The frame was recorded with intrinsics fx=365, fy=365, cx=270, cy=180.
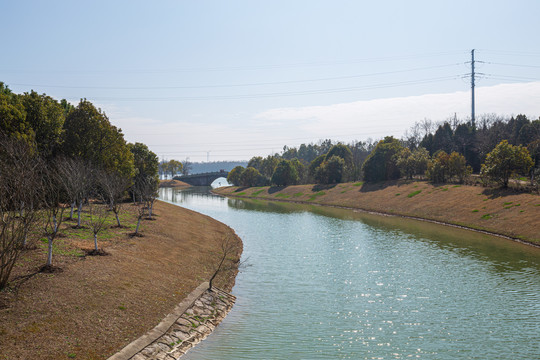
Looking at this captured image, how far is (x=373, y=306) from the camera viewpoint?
90.9 feet

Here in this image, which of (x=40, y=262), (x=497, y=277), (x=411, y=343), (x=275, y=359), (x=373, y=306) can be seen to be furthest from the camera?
(x=497, y=277)

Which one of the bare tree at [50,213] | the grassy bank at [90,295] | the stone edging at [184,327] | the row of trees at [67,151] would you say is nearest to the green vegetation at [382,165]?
the row of trees at [67,151]

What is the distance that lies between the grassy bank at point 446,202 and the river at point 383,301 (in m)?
6.95

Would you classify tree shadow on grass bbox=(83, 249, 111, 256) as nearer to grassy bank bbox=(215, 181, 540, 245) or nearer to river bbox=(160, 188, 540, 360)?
river bbox=(160, 188, 540, 360)

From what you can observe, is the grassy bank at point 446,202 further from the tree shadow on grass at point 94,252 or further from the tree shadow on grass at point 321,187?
the tree shadow on grass at point 94,252

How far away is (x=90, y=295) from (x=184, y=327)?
20.3ft

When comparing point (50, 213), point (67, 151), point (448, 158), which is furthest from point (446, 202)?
point (50, 213)

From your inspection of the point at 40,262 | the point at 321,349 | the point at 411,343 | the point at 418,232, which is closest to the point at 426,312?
the point at 411,343

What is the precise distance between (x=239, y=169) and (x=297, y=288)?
15278cm

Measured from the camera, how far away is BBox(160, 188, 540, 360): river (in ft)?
70.1

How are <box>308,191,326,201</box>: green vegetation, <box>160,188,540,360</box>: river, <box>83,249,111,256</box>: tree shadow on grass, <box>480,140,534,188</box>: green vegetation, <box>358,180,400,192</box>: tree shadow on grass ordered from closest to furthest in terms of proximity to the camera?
<box>160,188,540,360</box>: river < <box>83,249,111,256</box>: tree shadow on grass < <box>480,140,534,188</box>: green vegetation < <box>358,180,400,192</box>: tree shadow on grass < <box>308,191,326,201</box>: green vegetation

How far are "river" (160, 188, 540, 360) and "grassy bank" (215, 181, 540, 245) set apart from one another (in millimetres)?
6947

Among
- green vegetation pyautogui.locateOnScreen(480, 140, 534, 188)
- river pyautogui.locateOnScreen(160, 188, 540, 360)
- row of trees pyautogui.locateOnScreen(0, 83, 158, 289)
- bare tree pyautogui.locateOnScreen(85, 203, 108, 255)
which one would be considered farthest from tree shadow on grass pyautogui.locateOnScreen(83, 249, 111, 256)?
green vegetation pyautogui.locateOnScreen(480, 140, 534, 188)

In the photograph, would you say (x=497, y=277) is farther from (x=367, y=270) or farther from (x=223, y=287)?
(x=223, y=287)
